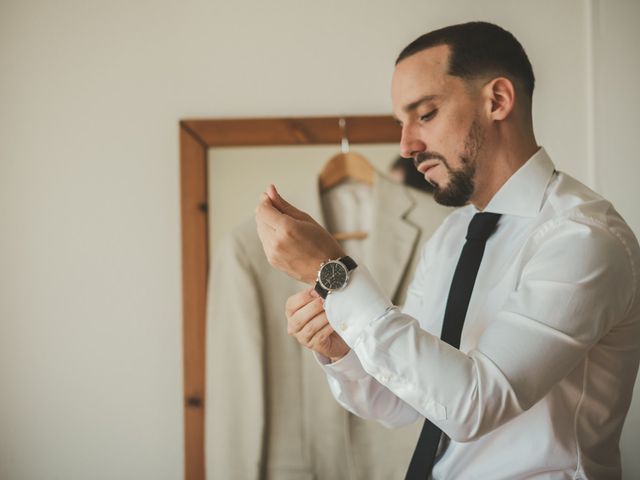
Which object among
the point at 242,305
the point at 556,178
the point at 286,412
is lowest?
the point at 286,412

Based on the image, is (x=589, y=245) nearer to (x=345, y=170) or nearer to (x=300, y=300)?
(x=300, y=300)

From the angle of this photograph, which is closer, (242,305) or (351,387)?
(351,387)

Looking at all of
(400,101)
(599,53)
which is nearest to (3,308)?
(400,101)

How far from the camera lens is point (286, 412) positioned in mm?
2004

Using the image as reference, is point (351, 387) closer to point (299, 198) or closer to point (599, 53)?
point (299, 198)

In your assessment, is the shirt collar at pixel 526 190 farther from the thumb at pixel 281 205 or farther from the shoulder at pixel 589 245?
the thumb at pixel 281 205

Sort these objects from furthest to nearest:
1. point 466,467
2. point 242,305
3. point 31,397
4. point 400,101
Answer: point 31,397 < point 242,305 < point 400,101 < point 466,467

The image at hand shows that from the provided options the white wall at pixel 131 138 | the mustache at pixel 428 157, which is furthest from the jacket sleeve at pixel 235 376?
the mustache at pixel 428 157

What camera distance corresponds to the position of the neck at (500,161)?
1.25 meters

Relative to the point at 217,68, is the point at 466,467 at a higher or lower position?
lower

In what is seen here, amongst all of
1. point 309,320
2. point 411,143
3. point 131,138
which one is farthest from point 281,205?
point 131,138

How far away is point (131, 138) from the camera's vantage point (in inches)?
84.8

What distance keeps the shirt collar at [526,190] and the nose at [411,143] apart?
18 centimetres

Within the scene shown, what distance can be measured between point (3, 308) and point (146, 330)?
49 centimetres
